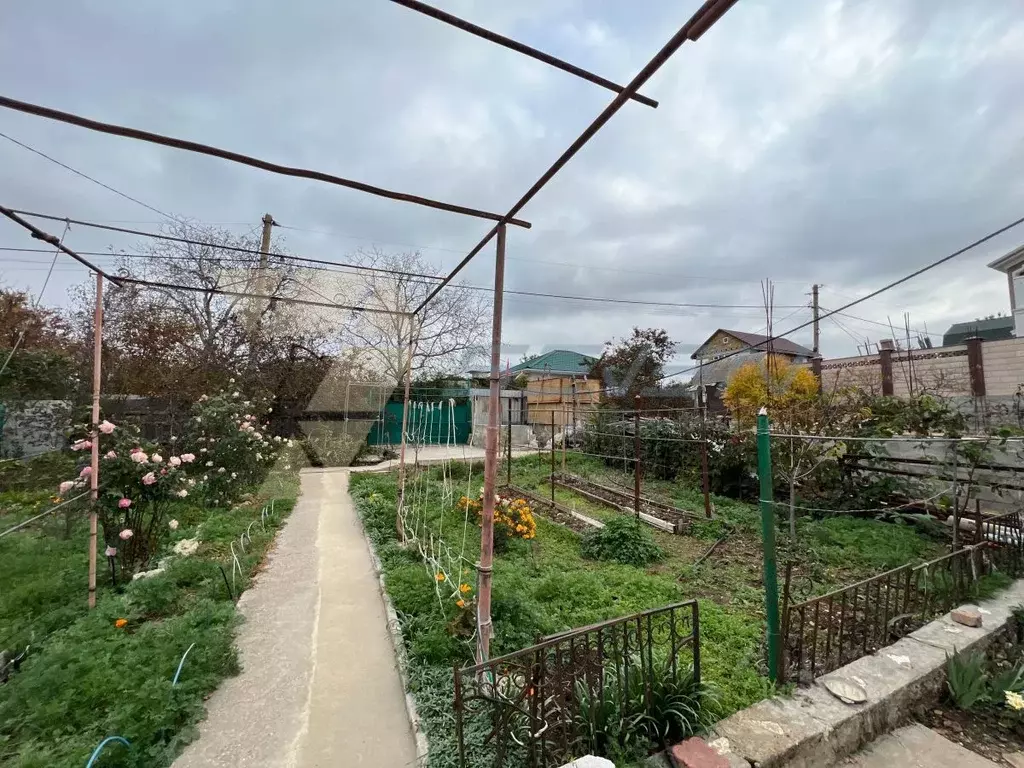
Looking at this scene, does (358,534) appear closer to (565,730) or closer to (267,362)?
(565,730)

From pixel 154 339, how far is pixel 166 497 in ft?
21.2

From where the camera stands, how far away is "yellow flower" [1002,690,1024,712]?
2121 mm

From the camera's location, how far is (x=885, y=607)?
2611 mm

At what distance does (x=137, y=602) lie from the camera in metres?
3.19

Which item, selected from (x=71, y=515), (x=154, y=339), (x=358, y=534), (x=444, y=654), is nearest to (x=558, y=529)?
(x=358, y=534)

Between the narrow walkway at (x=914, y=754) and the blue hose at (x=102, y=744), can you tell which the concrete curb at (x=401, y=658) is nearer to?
the blue hose at (x=102, y=744)

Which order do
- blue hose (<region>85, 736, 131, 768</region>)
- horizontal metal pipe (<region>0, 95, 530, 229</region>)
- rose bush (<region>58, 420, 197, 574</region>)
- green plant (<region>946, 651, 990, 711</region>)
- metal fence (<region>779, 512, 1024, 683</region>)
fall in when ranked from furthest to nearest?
rose bush (<region>58, 420, 197, 574</region>) < metal fence (<region>779, 512, 1024, 683</region>) < green plant (<region>946, 651, 990, 711</region>) < blue hose (<region>85, 736, 131, 768</region>) < horizontal metal pipe (<region>0, 95, 530, 229</region>)

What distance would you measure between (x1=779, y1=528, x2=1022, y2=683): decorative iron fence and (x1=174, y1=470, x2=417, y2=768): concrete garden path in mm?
2073

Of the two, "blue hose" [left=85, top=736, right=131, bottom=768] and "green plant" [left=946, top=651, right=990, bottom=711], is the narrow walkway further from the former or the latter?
"blue hose" [left=85, top=736, right=131, bottom=768]

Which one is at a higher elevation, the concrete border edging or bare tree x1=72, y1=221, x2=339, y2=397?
bare tree x1=72, y1=221, x2=339, y2=397

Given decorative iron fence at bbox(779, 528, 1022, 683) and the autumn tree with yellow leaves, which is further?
the autumn tree with yellow leaves

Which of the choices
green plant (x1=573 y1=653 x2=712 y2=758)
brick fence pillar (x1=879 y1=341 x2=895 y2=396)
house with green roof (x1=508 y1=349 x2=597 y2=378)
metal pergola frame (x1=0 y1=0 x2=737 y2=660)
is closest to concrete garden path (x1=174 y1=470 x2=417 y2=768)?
metal pergola frame (x1=0 y1=0 x2=737 y2=660)

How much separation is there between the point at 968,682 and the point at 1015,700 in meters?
0.16

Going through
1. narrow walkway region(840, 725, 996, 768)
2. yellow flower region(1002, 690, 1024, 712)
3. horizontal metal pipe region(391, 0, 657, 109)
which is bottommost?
narrow walkway region(840, 725, 996, 768)
